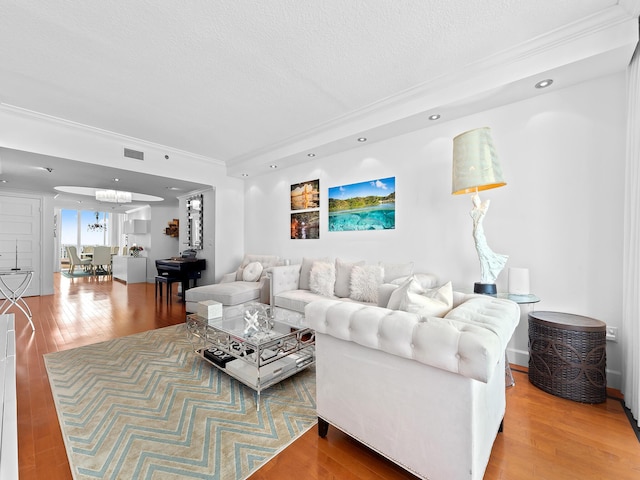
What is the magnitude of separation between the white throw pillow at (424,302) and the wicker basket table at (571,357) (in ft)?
4.13

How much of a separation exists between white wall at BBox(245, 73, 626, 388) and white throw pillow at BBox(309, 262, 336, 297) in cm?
68

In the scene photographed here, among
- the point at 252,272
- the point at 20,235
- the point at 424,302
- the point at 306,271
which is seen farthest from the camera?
the point at 20,235

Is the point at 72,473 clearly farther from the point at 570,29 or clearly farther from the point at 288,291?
the point at 570,29

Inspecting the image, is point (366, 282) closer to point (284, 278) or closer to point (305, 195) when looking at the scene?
point (284, 278)

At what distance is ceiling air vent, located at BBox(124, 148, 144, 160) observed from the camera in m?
4.26

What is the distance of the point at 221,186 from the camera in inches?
223

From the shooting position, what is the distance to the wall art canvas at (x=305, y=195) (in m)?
4.62

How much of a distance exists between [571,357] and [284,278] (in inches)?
130

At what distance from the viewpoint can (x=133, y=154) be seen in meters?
4.34

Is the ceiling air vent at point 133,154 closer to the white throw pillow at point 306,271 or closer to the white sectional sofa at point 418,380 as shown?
the white throw pillow at point 306,271

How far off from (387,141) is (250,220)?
3413 mm

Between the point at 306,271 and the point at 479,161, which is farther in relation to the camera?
the point at 306,271

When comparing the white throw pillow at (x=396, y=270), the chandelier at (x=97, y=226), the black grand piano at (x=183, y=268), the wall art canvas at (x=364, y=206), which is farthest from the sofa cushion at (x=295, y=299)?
the chandelier at (x=97, y=226)

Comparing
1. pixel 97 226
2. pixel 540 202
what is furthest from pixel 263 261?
pixel 97 226
